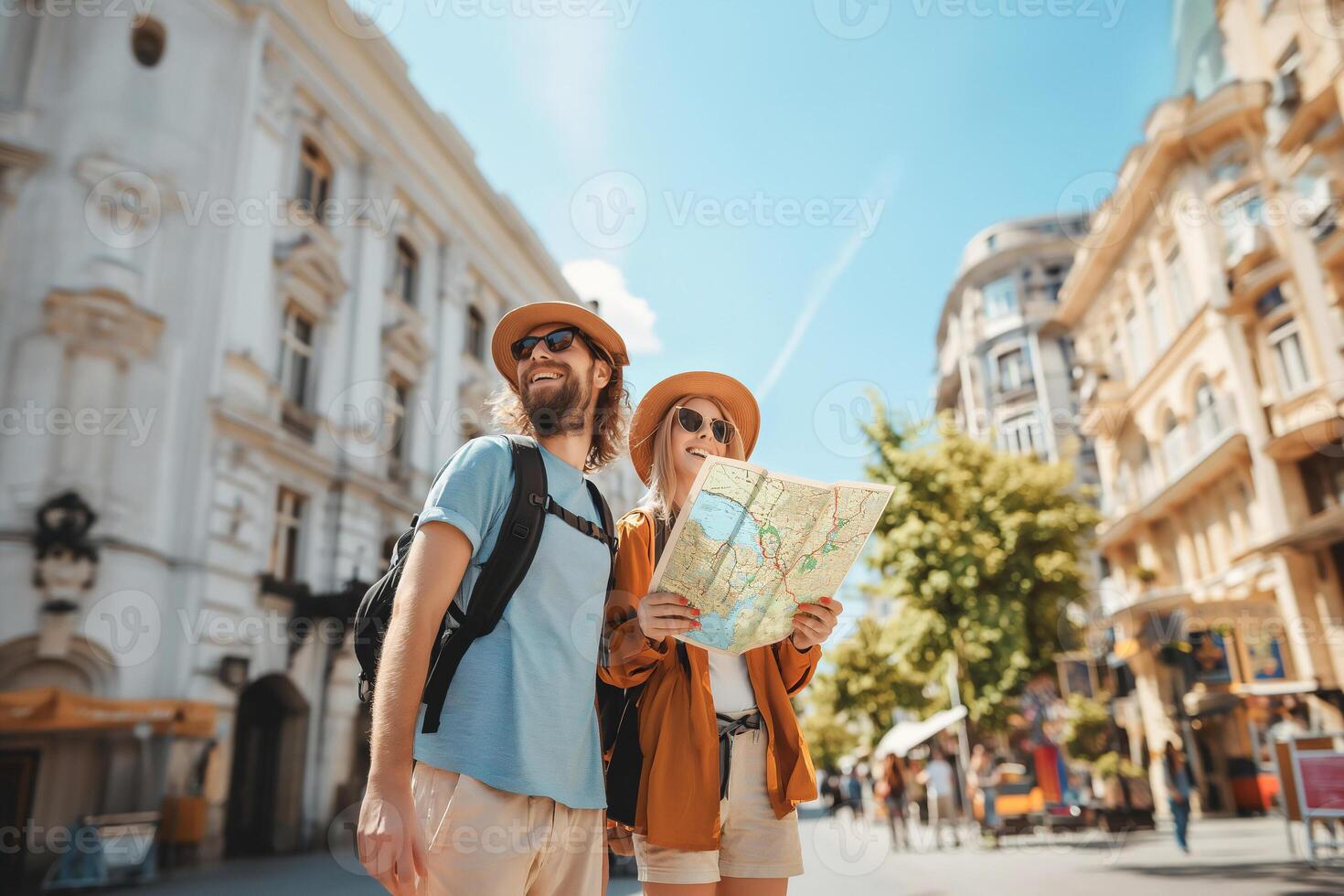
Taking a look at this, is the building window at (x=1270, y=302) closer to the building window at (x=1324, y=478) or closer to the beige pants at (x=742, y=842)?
the building window at (x=1324, y=478)

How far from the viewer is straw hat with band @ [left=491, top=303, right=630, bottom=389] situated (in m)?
2.50

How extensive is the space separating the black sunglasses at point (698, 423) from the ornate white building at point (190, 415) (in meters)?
10.9

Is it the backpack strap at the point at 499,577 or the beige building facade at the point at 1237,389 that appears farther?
the beige building facade at the point at 1237,389

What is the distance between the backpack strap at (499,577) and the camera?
191 cm

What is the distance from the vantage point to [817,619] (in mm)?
2613

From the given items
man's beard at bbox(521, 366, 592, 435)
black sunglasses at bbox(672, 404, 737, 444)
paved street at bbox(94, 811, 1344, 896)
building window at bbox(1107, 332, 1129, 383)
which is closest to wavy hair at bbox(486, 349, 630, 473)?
man's beard at bbox(521, 366, 592, 435)

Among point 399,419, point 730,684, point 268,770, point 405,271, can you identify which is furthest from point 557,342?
point 405,271

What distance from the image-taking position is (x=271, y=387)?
51.8 feet

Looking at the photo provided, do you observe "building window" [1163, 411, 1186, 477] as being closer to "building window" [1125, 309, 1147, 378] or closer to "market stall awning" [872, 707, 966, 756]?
"building window" [1125, 309, 1147, 378]

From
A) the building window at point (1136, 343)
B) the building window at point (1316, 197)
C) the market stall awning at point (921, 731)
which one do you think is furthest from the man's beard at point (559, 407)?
the building window at point (1136, 343)

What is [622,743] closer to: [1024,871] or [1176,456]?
[1024,871]

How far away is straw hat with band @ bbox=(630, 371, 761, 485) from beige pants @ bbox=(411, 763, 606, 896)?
4.65ft

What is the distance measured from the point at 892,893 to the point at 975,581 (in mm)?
9822

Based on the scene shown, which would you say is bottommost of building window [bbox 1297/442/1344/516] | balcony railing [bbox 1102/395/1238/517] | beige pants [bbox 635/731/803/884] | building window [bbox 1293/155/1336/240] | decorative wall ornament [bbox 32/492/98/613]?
beige pants [bbox 635/731/803/884]
